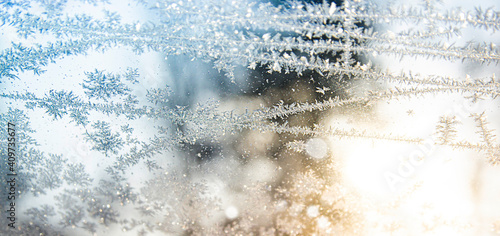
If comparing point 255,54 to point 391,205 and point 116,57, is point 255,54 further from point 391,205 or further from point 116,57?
point 391,205

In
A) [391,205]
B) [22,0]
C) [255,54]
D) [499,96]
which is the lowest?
[391,205]

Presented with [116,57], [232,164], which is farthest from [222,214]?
[116,57]

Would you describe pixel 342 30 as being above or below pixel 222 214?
above

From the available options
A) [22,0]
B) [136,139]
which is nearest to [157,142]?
[136,139]

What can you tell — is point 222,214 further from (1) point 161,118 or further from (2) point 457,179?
(2) point 457,179

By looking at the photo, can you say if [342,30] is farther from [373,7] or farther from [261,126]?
[261,126]

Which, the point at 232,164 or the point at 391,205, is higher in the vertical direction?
the point at 232,164

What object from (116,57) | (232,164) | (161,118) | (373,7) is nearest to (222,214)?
(232,164)
